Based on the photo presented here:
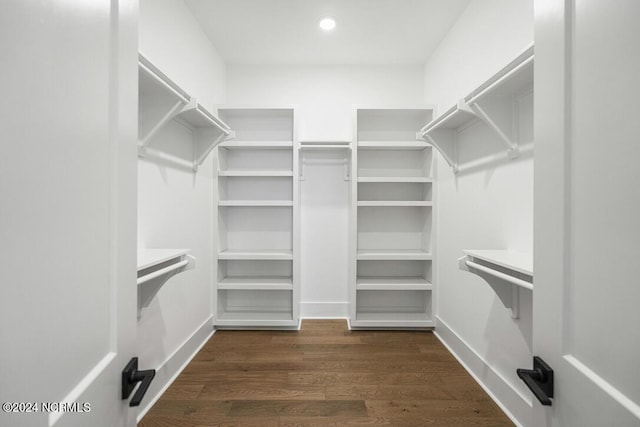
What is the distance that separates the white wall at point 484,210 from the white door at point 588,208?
1043 mm

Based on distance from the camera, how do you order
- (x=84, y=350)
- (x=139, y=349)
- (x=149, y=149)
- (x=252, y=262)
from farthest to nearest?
(x=252, y=262) < (x=149, y=149) < (x=139, y=349) < (x=84, y=350)

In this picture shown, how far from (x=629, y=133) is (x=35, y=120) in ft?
2.74

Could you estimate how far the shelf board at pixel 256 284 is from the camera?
2635 millimetres

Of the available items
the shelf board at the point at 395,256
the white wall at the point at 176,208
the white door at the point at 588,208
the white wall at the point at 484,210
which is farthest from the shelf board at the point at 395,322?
the white door at the point at 588,208

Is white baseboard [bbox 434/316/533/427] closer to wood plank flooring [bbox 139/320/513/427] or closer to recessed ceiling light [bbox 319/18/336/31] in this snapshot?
wood plank flooring [bbox 139/320/513/427]

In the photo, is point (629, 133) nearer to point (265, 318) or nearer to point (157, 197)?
point (157, 197)

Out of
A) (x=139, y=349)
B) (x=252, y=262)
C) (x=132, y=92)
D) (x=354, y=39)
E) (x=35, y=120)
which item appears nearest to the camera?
(x=35, y=120)

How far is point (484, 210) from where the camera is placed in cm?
191

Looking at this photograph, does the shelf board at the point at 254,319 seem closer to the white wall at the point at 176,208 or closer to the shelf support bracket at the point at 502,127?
the white wall at the point at 176,208

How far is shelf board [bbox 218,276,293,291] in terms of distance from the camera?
104 inches

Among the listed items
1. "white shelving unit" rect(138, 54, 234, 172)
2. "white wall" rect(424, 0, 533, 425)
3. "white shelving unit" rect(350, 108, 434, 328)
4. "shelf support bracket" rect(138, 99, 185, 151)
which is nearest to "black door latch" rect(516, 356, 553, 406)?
"white wall" rect(424, 0, 533, 425)

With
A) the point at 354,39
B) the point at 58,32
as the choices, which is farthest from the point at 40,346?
the point at 354,39

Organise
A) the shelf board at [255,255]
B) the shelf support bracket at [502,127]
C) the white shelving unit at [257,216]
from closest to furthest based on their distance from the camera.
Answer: the shelf support bracket at [502,127], the shelf board at [255,255], the white shelving unit at [257,216]

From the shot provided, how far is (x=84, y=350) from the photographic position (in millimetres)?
486
